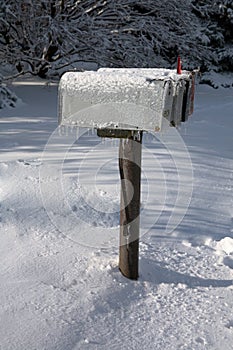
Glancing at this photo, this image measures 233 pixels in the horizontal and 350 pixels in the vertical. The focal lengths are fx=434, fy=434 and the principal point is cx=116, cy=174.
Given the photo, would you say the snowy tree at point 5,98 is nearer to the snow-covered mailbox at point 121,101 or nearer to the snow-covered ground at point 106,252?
the snow-covered ground at point 106,252

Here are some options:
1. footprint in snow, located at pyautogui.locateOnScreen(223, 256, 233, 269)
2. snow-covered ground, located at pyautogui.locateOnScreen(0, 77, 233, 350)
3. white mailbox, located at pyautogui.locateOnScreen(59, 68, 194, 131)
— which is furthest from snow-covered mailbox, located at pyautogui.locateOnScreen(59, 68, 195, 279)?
footprint in snow, located at pyautogui.locateOnScreen(223, 256, 233, 269)

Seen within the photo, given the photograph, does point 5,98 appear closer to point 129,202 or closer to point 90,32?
point 90,32

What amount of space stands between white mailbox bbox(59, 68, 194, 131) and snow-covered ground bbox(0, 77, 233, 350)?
0.55 metres

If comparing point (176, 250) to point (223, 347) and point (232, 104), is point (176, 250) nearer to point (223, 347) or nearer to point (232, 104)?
point (223, 347)

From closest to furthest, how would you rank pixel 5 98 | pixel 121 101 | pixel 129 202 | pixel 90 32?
pixel 121 101, pixel 129 202, pixel 5 98, pixel 90 32

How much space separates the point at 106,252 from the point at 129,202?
53 centimetres

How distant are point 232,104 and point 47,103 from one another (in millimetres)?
4316

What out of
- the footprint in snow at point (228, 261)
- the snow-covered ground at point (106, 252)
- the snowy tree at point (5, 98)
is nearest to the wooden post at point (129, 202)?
the snow-covered ground at point (106, 252)

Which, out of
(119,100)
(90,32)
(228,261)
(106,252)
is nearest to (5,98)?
(90,32)

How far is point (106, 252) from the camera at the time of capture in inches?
120

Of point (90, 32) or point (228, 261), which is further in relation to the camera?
point (90, 32)

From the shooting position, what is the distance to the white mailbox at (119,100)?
2244 millimetres

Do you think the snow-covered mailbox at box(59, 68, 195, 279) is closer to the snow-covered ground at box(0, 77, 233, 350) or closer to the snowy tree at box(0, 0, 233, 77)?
the snow-covered ground at box(0, 77, 233, 350)

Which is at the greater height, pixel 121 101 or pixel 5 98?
pixel 121 101
